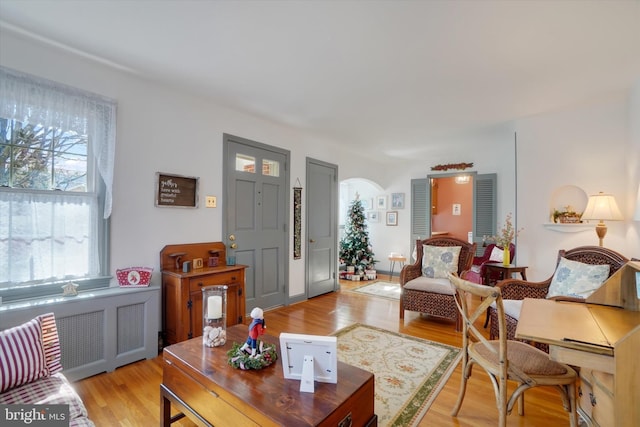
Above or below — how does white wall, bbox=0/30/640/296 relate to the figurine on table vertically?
above

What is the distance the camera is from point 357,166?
6016mm

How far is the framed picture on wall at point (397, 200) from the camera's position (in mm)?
6711

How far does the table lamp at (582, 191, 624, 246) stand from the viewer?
3.11m

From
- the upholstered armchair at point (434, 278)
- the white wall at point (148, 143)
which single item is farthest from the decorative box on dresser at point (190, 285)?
the upholstered armchair at point (434, 278)

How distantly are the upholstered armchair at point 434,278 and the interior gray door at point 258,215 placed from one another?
1754 mm

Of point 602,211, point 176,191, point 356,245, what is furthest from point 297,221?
point 602,211

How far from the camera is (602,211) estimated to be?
10.3ft

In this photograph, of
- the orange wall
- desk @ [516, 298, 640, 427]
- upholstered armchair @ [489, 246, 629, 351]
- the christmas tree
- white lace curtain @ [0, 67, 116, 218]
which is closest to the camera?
desk @ [516, 298, 640, 427]

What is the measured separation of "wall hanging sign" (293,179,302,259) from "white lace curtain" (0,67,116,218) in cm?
243

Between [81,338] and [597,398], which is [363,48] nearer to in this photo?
[597,398]

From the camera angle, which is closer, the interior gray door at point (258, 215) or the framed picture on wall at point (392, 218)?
the interior gray door at point (258, 215)

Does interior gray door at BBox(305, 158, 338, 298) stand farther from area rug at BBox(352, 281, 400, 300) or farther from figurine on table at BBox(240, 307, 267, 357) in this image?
figurine on table at BBox(240, 307, 267, 357)

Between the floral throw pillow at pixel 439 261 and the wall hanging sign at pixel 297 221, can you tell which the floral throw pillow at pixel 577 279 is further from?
the wall hanging sign at pixel 297 221
